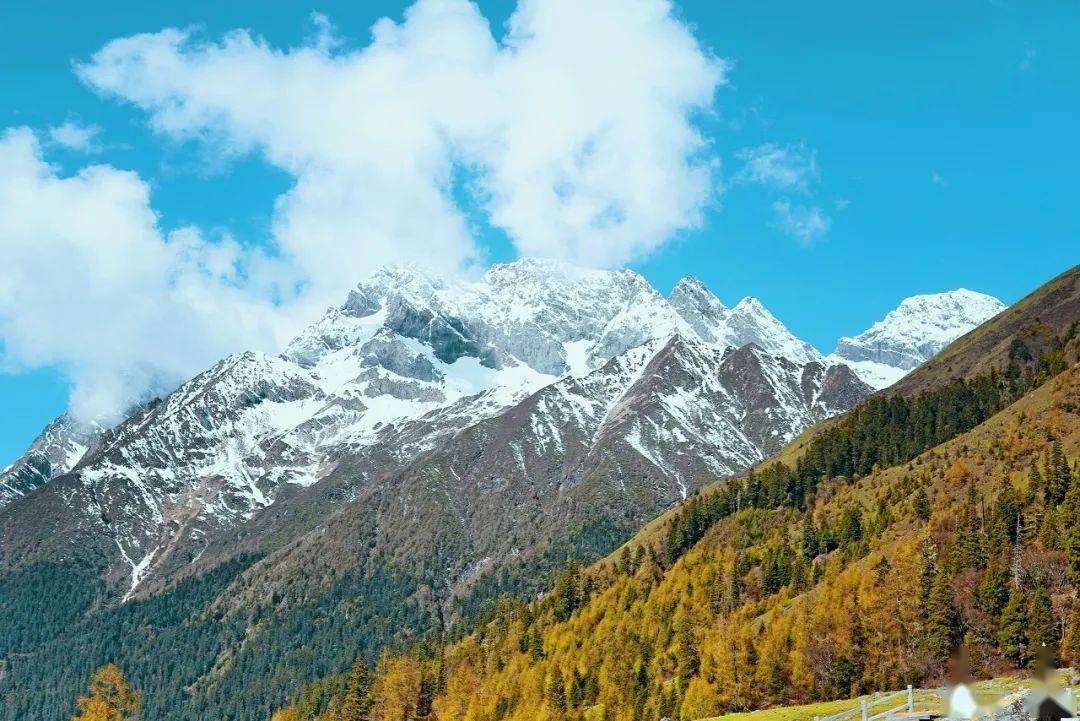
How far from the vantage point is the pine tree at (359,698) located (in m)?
185

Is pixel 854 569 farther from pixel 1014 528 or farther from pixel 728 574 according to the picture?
pixel 728 574

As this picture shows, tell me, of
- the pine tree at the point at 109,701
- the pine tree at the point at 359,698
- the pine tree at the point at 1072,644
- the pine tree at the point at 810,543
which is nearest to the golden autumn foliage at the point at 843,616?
the pine tree at the point at 1072,644

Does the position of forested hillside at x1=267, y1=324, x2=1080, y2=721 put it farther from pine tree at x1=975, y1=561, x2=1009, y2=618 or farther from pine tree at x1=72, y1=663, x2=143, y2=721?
pine tree at x1=72, y1=663, x2=143, y2=721

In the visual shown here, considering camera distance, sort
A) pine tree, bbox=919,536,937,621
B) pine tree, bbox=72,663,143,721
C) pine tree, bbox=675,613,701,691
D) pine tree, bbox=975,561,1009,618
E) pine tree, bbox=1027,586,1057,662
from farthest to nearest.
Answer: pine tree, bbox=675,613,701,691 < pine tree, bbox=919,536,937,621 < pine tree, bbox=975,561,1009,618 < pine tree, bbox=72,663,143,721 < pine tree, bbox=1027,586,1057,662

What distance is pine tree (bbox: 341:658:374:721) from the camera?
185 meters

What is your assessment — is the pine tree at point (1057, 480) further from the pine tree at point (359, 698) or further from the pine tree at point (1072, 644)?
the pine tree at point (359, 698)

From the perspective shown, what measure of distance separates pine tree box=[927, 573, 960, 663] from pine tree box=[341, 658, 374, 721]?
340 feet

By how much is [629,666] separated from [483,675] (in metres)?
40.1

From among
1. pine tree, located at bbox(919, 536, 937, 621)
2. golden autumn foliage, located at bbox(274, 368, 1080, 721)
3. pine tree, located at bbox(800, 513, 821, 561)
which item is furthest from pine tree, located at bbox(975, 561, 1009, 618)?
pine tree, located at bbox(800, 513, 821, 561)

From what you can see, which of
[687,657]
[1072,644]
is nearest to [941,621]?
[1072,644]

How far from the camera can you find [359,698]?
187 metres

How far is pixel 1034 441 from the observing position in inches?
7121

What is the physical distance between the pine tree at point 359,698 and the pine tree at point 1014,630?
111873mm

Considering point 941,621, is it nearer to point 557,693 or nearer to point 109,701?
point 557,693
